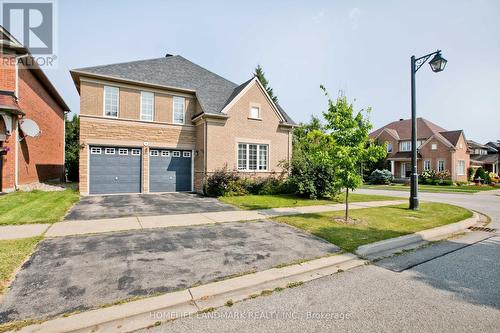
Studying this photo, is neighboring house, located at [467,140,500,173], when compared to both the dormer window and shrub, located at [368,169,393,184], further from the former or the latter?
the dormer window

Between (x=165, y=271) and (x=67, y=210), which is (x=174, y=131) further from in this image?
(x=165, y=271)

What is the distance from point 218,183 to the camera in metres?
15.4

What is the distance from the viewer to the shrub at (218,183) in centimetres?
1525

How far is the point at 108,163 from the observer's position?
15.6m

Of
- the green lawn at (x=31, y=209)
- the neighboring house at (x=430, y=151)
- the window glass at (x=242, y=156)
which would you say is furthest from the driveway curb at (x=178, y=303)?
the neighboring house at (x=430, y=151)

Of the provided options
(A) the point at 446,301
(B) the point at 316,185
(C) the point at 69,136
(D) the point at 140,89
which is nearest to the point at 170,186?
(D) the point at 140,89

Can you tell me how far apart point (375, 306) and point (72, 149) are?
3195cm

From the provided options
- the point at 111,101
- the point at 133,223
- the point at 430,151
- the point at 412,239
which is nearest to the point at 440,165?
the point at 430,151

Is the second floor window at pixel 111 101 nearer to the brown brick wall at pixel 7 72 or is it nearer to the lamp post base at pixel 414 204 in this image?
the brown brick wall at pixel 7 72

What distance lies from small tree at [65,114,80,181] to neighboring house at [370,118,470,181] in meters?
35.9

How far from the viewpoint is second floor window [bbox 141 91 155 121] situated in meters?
16.7

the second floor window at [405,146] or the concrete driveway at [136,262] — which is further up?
the second floor window at [405,146]

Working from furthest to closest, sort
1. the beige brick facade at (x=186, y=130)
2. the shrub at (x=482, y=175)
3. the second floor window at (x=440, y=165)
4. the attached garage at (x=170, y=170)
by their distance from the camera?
the shrub at (x=482, y=175) < the second floor window at (x=440, y=165) < the attached garage at (x=170, y=170) < the beige brick facade at (x=186, y=130)

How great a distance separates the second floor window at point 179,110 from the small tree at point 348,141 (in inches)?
465
